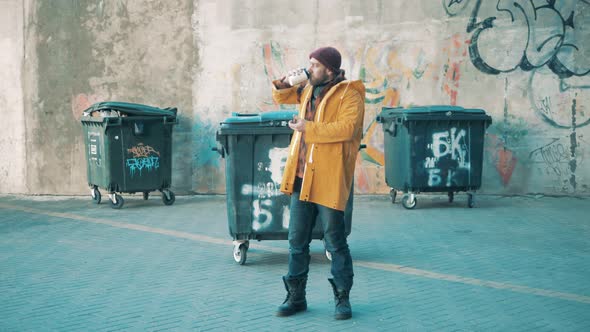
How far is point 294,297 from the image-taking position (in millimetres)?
4984

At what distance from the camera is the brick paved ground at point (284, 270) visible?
192 inches

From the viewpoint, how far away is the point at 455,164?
32.1 feet

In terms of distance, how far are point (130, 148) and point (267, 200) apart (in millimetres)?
4344

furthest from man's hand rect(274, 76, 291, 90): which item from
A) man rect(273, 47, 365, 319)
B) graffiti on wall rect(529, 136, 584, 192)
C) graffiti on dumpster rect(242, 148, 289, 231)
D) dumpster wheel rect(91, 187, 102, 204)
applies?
graffiti on wall rect(529, 136, 584, 192)

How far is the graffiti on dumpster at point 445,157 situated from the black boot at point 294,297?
5.11 meters

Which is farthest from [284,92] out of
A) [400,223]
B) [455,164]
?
[455,164]

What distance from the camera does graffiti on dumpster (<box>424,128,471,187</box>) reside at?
975 centimetres

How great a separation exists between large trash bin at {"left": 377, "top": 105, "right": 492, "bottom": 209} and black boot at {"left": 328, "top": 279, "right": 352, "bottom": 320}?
4994 millimetres

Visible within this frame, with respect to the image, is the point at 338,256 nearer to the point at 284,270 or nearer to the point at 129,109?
the point at 284,270

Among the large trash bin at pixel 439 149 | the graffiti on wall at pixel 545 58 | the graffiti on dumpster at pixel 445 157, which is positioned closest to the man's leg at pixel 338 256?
the large trash bin at pixel 439 149

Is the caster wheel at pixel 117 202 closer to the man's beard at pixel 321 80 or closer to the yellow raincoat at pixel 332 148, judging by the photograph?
the yellow raincoat at pixel 332 148

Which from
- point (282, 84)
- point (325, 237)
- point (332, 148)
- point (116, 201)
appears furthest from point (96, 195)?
point (332, 148)

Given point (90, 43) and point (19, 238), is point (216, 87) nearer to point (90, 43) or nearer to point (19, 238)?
point (90, 43)

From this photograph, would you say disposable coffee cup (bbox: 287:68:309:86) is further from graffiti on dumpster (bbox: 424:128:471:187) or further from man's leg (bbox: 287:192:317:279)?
graffiti on dumpster (bbox: 424:128:471:187)
